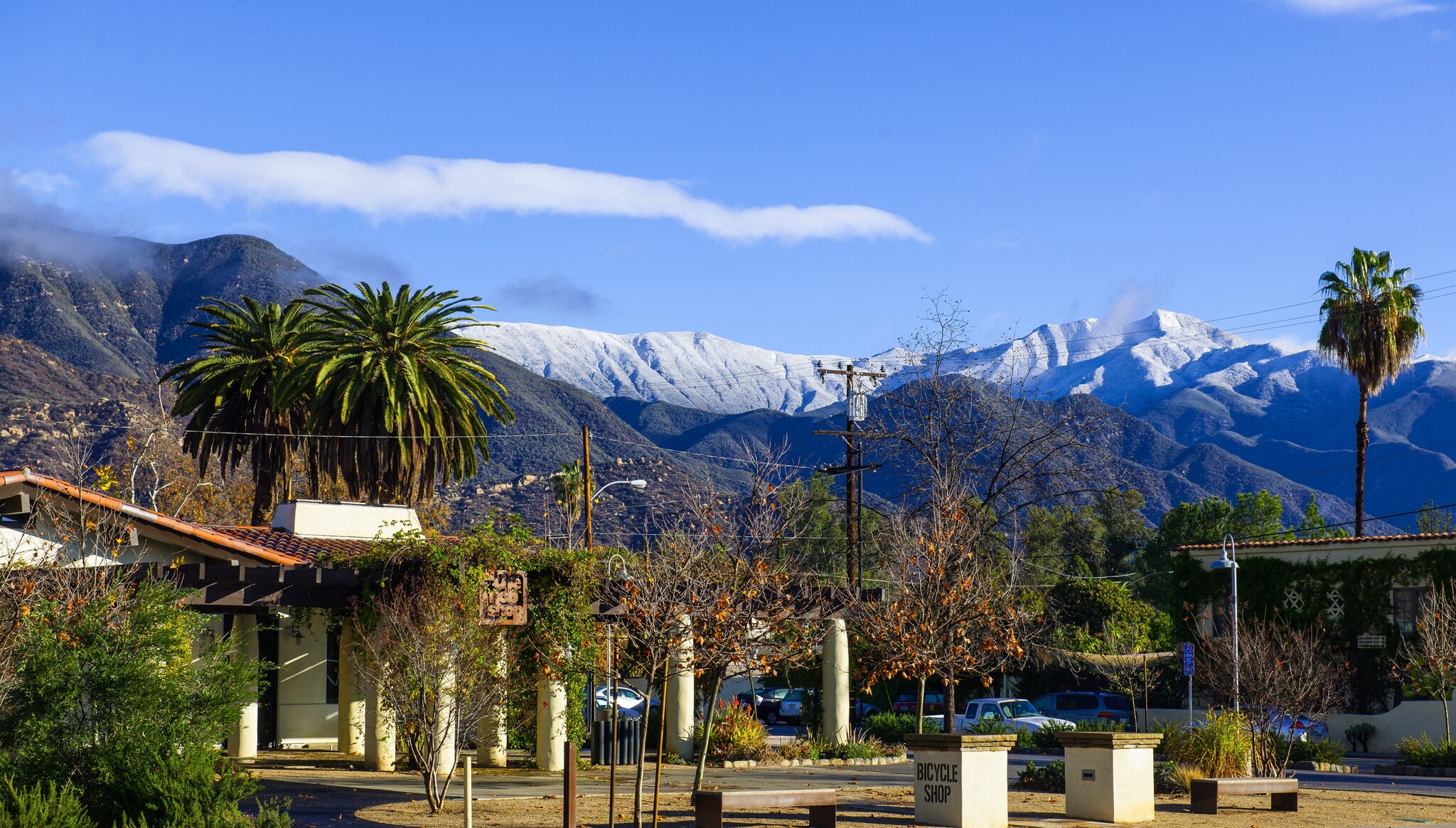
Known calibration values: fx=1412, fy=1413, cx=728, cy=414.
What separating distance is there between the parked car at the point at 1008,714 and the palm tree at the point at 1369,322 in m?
16.3

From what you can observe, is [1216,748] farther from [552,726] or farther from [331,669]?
[331,669]

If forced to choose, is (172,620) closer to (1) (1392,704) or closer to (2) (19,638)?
(2) (19,638)

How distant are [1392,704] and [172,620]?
112 feet

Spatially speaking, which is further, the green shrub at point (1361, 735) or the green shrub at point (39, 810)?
the green shrub at point (1361, 735)

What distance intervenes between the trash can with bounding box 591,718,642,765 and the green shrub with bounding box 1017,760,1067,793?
720 centimetres

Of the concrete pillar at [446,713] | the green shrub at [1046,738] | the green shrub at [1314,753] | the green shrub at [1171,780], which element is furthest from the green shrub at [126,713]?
the green shrub at [1314,753]

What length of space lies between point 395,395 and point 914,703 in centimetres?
1886

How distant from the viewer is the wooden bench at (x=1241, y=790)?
65.2ft

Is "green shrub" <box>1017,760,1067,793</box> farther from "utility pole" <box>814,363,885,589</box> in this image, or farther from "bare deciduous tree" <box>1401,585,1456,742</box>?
"utility pole" <box>814,363,885,589</box>

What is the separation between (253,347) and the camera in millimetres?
44656

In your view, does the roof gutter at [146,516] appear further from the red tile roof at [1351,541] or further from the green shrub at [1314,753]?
the red tile roof at [1351,541]

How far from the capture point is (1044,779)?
2344 centimetres

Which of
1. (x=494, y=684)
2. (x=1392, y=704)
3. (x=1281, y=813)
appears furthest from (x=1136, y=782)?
(x=1392, y=704)

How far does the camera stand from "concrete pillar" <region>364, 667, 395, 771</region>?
24844 millimetres
